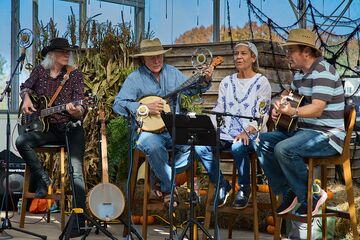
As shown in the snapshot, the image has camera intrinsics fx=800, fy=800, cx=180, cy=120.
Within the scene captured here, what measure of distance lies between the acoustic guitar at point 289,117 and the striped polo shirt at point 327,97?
6 centimetres

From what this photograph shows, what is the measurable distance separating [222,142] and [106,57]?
87.5 inches

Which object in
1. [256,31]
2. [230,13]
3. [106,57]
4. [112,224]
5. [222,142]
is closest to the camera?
[222,142]

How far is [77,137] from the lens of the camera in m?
6.41

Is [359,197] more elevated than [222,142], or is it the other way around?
[222,142]

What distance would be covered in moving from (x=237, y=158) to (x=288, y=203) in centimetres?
53

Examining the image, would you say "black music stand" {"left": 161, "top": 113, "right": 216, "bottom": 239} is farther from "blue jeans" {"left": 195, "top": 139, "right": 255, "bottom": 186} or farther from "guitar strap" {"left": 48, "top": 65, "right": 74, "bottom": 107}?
"guitar strap" {"left": 48, "top": 65, "right": 74, "bottom": 107}

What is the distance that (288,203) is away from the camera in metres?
5.57

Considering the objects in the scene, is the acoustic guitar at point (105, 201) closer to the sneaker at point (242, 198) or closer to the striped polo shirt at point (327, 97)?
the sneaker at point (242, 198)

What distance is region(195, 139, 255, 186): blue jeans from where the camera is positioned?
229 inches

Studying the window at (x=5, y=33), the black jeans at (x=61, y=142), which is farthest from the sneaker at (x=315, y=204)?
the window at (x=5, y=33)

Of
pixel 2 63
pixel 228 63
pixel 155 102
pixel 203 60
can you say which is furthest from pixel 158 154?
pixel 2 63

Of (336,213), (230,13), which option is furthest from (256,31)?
(336,213)

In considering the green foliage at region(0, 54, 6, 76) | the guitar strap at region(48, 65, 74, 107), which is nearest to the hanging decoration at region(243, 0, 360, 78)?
the guitar strap at region(48, 65, 74, 107)

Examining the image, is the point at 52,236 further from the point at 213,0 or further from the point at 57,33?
the point at 213,0
